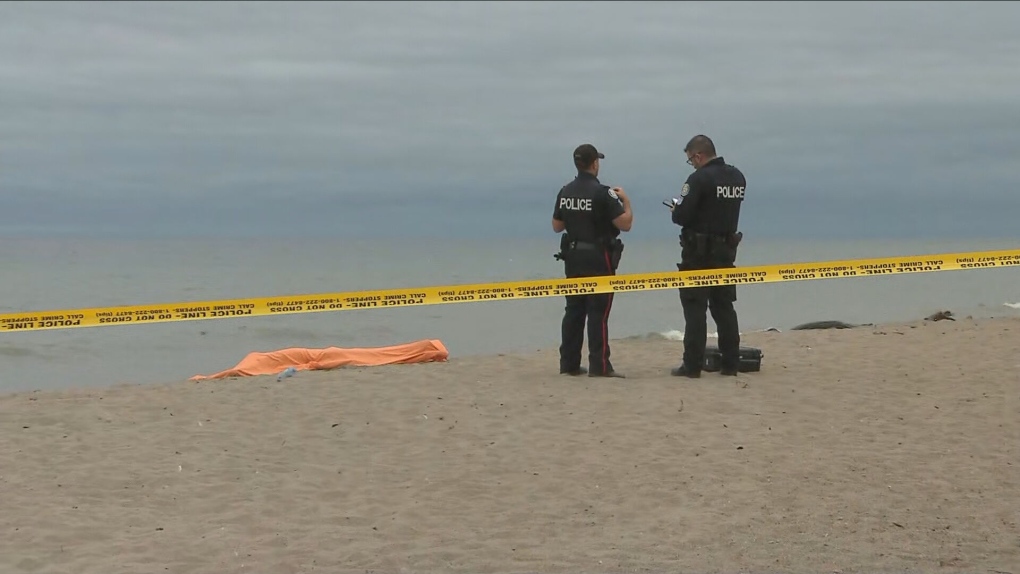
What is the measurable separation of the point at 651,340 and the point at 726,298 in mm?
4651

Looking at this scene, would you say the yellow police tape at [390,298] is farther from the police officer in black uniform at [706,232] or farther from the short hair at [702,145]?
the short hair at [702,145]

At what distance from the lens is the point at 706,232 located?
979cm

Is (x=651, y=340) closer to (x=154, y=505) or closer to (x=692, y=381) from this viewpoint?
(x=692, y=381)

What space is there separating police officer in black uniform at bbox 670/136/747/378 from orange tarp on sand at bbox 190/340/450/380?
3110 mm

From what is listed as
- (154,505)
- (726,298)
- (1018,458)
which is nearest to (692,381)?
(726,298)

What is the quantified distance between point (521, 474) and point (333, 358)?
17.0 ft

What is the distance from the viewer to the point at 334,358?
12.0 meters

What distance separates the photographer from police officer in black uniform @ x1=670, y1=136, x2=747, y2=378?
966 centimetres

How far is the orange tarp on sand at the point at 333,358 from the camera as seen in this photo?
1183 cm

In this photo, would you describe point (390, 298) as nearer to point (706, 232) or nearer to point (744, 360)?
point (706, 232)

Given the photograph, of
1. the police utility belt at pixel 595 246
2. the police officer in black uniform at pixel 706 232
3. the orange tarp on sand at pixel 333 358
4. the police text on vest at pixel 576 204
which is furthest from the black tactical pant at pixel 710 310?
the orange tarp on sand at pixel 333 358

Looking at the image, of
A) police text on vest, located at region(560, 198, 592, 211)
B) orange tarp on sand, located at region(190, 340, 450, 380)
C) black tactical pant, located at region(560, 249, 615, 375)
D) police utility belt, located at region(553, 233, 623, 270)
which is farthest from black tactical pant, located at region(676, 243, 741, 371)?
orange tarp on sand, located at region(190, 340, 450, 380)

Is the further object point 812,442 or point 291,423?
point 291,423

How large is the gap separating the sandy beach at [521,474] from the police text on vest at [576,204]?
4.69ft
